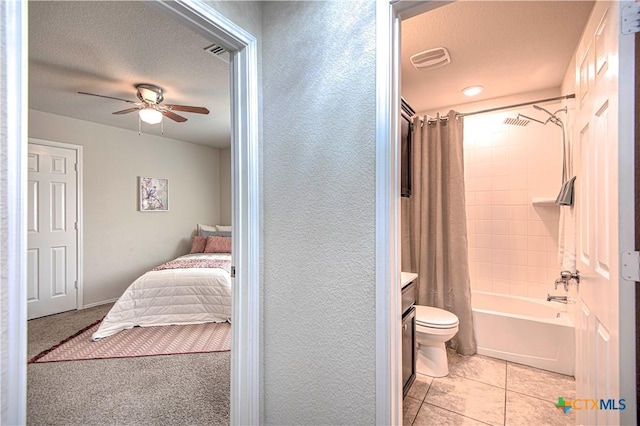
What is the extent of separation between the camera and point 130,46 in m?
2.10

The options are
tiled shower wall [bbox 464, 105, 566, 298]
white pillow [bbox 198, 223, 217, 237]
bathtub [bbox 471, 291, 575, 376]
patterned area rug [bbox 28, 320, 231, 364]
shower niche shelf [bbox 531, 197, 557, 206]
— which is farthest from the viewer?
white pillow [bbox 198, 223, 217, 237]

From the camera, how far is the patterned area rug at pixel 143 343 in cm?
251

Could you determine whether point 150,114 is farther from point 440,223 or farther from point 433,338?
point 433,338

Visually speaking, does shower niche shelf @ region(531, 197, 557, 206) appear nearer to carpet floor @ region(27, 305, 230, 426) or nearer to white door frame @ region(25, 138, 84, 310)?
carpet floor @ region(27, 305, 230, 426)

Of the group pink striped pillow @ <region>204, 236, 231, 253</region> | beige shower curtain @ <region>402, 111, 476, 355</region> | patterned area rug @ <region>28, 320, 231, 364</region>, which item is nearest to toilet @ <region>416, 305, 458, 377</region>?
beige shower curtain @ <region>402, 111, 476, 355</region>

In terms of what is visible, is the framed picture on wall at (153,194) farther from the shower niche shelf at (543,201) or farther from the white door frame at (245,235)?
the shower niche shelf at (543,201)

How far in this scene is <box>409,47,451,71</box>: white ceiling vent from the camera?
6.82ft

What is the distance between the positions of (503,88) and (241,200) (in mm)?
2753

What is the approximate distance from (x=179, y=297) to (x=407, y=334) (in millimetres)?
2537

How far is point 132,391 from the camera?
6.60 ft

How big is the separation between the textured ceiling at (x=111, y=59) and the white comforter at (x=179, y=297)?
6.36 ft

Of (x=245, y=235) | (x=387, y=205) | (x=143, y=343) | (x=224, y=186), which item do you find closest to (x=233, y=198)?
(x=245, y=235)

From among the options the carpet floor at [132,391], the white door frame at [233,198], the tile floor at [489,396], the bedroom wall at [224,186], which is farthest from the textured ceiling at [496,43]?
the bedroom wall at [224,186]

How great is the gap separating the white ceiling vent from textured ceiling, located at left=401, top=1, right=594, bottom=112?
4cm
